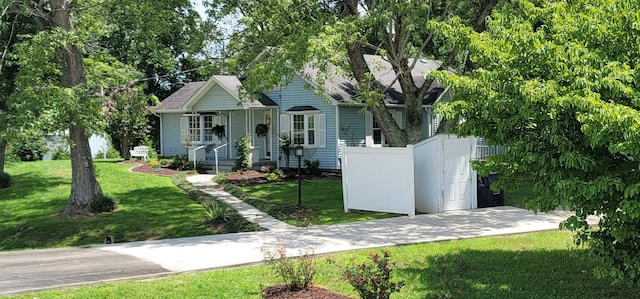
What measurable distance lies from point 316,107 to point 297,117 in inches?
43.1

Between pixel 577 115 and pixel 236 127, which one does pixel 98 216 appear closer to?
pixel 236 127

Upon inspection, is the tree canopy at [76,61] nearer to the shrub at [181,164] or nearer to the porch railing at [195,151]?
the porch railing at [195,151]

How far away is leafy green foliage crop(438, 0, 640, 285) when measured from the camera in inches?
212

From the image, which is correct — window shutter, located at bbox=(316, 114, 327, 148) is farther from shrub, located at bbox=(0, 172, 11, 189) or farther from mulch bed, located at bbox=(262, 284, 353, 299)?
mulch bed, located at bbox=(262, 284, 353, 299)

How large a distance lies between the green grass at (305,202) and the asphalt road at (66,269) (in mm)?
4670

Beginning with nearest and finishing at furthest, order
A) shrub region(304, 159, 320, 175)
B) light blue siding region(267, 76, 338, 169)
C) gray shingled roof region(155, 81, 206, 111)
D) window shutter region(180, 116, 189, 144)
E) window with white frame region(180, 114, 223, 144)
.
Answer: shrub region(304, 159, 320, 175), light blue siding region(267, 76, 338, 169), window with white frame region(180, 114, 223, 144), window shutter region(180, 116, 189, 144), gray shingled roof region(155, 81, 206, 111)

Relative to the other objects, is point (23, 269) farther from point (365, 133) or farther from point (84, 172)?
point (365, 133)

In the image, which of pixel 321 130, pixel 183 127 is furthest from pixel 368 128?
pixel 183 127

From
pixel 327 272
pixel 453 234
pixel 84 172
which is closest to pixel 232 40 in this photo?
pixel 84 172

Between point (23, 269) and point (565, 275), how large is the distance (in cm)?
785

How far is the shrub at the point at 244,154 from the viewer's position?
2395 cm

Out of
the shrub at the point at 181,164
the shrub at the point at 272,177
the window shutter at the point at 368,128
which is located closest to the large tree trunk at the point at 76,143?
the shrub at the point at 272,177

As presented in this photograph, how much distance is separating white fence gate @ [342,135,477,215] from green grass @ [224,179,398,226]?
456 millimetres

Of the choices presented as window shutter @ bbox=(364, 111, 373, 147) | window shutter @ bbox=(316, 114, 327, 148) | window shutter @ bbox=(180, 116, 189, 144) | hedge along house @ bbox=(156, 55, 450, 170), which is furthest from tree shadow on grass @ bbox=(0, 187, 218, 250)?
window shutter @ bbox=(180, 116, 189, 144)
